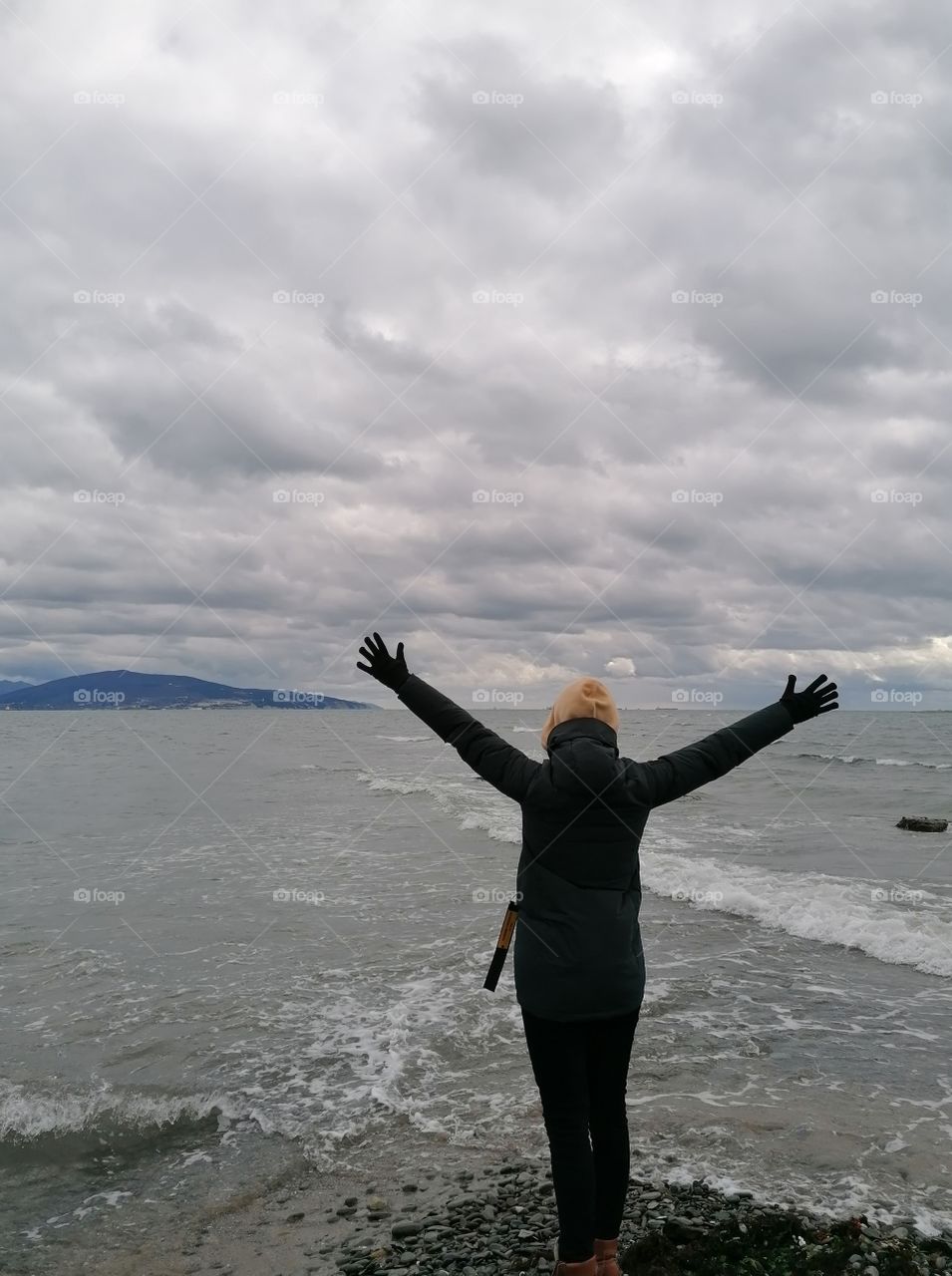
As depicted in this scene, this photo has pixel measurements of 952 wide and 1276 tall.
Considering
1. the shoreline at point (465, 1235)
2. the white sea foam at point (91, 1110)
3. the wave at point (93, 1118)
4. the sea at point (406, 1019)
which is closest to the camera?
the shoreline at point (465, 1235)

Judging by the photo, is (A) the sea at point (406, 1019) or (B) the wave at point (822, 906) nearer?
(A) the sea at point (406, 1019)

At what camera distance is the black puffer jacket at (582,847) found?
11.5 ft

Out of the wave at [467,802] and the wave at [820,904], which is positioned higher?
the wave at [820,904]

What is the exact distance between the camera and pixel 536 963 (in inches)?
140

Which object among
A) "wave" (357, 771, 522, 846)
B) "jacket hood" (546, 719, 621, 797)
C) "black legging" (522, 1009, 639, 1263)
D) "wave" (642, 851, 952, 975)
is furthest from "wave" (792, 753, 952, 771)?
"jacket hood" (546, 719, 621, 797)

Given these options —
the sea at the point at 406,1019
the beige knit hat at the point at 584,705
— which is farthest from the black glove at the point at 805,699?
the sea at the point at 406,1019

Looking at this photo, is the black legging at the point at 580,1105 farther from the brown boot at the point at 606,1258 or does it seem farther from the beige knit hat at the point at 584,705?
the beige knit hat at the point at 584,705

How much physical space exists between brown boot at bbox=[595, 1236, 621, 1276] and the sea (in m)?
1.80

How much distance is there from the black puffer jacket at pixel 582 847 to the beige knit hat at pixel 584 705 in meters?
0.14

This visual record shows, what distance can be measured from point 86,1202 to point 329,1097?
2052mm

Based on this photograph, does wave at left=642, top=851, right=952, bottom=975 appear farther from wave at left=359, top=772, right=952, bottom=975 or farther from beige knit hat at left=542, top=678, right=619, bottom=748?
beige knit hat at left=542, top=678, right=619, bottom=748

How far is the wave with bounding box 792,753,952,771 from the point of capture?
152ft

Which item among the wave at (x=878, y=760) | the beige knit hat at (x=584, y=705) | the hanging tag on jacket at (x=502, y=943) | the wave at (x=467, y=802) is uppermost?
the beige knit hat at (x=584, y=705)

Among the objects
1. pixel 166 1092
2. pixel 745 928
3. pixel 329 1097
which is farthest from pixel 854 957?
pixel 166 1092
